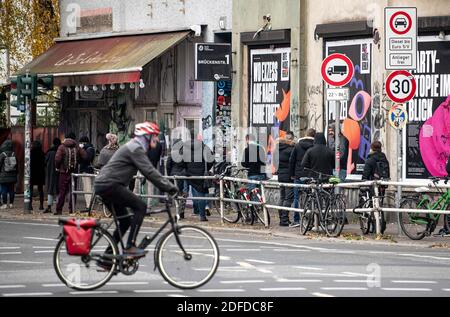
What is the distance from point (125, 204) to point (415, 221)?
9406mm

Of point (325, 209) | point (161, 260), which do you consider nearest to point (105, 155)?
point (325, 209)

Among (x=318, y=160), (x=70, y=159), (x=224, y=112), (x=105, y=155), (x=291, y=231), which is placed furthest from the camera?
(x=224, y=112)

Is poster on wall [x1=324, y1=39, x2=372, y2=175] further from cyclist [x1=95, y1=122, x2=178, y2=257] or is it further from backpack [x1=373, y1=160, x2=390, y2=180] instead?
cyclist [x1=95, y1=122, x2=178, y2=257]

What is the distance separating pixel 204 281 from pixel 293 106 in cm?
1594

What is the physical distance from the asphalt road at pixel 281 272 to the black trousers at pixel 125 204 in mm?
606

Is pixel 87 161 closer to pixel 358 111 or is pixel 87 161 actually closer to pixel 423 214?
pixel 358 111

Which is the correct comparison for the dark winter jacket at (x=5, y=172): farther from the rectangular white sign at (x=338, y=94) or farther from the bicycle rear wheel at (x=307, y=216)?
the rectangular white sign at (x=338, y=94)

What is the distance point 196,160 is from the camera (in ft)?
90.5

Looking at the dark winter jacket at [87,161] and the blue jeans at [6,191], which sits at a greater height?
the dark winter jacket at [87,161]

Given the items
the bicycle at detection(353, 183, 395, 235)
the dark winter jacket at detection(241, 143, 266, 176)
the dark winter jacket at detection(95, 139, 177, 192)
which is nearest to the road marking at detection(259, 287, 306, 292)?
the dark winter jacket at detection(95, 139, 177, 192)

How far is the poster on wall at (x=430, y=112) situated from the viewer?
87.7 ft

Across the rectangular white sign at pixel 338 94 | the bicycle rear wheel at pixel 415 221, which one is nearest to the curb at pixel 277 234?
the bicycle rear wheel at pixel 415 221

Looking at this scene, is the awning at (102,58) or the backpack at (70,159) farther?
the awning at (102,58)
